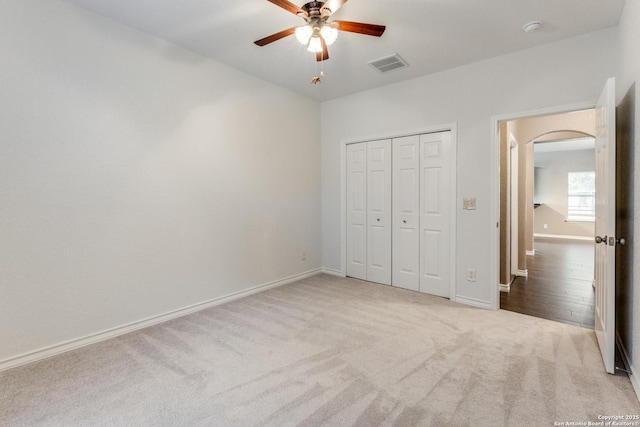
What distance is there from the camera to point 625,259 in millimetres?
2311

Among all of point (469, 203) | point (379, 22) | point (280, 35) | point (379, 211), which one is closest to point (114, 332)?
point (280, 35)

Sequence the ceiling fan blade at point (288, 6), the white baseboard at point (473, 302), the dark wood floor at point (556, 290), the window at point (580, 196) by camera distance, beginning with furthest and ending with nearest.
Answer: the window at point (580, 196) < the white baseboard at point (473, 302) < the dark wood floor at point (556, 290) < the ceiling fan blade at point (288, 6)

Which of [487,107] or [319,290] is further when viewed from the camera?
[319,290]

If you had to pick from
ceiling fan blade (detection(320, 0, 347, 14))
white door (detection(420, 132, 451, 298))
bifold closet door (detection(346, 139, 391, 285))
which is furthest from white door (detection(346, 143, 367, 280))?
ceiling fan blade (detection(320, 0, 347, 14))

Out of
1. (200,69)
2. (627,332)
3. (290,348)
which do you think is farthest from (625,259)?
(200,69)

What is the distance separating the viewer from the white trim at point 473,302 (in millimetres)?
3305

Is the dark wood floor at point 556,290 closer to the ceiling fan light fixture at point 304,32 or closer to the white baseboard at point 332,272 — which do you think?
the white baseboard at point 332,272

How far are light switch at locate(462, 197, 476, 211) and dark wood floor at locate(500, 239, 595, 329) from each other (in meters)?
1.18

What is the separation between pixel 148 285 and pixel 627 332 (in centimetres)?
401

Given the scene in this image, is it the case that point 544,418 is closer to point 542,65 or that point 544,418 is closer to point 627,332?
point 627,332

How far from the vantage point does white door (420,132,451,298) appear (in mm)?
3631

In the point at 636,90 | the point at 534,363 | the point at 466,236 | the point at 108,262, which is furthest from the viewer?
the point at 466,236

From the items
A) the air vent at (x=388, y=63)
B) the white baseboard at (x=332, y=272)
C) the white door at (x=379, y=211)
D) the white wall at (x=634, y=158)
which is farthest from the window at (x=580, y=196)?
the air vent at (x=388, y=63)

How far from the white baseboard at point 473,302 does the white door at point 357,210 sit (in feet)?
4.41
